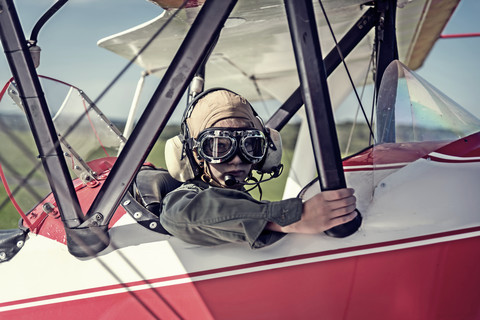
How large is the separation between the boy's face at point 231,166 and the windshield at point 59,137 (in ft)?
1.97

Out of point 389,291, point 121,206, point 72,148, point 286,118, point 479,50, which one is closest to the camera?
point 389,291

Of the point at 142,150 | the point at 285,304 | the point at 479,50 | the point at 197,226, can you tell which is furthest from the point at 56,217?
the point at 479,50

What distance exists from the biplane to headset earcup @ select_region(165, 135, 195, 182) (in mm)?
197

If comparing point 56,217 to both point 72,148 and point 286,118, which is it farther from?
point 286,118

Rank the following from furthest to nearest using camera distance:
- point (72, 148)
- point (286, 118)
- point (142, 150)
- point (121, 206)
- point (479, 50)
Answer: point (286, 118) < point (479, 50) < point (72, 148) < point (121, 206) < point (142, 150)

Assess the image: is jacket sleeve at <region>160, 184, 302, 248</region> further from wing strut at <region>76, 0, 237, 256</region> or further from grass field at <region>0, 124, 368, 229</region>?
grass field at <region>0, 124, 368, 229</region>

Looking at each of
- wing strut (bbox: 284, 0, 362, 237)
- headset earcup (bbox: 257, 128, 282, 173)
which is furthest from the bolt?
wing strut (bbox: 284, 0, 362, 237)

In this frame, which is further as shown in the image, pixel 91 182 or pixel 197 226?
pixel 91 182

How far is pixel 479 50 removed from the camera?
7.18 ft

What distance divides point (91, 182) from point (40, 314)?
61 cm

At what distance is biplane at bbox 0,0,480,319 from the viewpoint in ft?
4.67

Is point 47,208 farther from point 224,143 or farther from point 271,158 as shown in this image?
point 271,158

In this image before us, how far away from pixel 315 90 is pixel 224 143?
16.5 inches

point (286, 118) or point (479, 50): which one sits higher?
point (479, 50)
